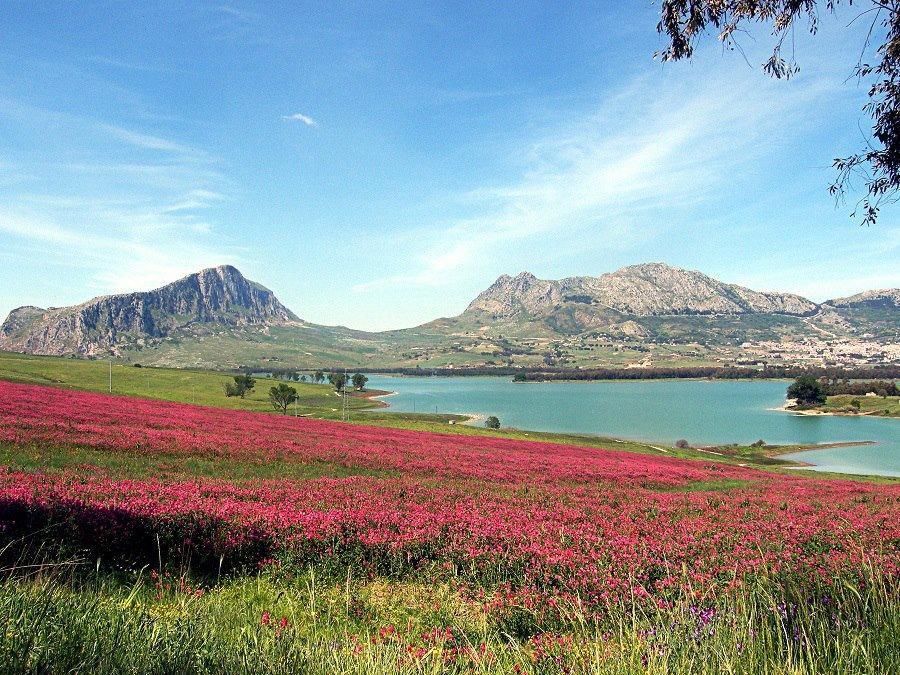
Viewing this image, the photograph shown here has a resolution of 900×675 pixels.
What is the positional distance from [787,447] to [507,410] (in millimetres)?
91558

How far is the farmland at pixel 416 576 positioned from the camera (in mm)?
3988

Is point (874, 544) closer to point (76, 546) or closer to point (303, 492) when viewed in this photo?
point (303, 492)

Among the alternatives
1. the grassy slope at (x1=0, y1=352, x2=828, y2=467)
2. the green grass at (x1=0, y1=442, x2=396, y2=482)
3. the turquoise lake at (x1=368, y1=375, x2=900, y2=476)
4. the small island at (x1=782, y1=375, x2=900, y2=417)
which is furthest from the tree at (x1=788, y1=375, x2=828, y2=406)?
the green grass at (x1=0, y1=442, x2=396, y2=482)

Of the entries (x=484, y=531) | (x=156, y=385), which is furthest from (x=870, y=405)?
(x=156, y=385)

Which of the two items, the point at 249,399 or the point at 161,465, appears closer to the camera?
the point at 161,465

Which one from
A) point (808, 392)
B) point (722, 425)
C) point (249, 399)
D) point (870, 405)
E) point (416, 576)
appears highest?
point (416, 576)

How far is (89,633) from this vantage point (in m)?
3.87

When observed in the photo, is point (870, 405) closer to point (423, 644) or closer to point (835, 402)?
point (835, 402)

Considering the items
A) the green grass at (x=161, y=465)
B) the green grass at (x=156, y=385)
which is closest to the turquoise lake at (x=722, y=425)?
the green grass at (x=156, y=385)

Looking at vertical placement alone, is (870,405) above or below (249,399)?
below

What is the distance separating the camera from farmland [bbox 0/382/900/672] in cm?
399

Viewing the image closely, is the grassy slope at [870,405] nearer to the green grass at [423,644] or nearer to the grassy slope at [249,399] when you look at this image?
the grassy slope at [249,399]

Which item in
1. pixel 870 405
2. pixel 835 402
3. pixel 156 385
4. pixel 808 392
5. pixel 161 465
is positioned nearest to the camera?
pixel 161 465

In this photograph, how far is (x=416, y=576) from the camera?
29.5 feet
